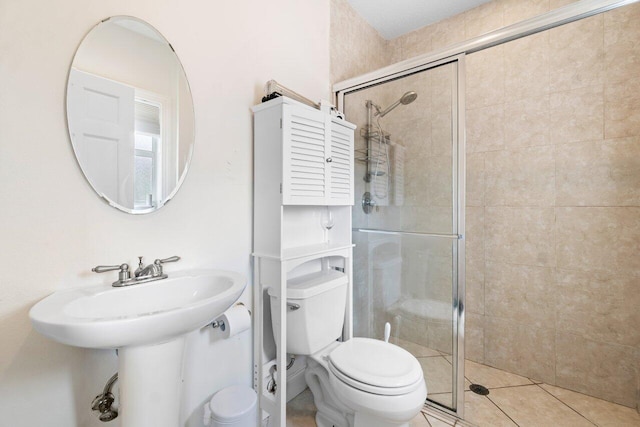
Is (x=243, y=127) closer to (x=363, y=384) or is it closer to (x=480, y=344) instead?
(x=363, y=384)

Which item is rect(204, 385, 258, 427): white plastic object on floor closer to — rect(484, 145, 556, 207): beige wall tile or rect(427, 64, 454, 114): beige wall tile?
rect(427, 64, 454, 114): beige wall tile

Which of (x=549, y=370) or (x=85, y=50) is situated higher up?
(x=85, y=50)

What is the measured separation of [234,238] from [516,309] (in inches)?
79.5

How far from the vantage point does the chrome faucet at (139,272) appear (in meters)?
0.91

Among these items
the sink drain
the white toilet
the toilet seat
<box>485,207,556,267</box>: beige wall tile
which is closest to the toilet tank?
the white toilet

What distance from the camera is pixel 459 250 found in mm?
1485

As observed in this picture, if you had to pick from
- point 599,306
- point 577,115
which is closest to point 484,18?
point 577,115

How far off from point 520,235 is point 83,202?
8.11ft

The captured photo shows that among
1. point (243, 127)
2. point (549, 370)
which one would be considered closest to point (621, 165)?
point (549, 370)

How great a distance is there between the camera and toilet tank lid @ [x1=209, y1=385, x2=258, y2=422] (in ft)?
3.60

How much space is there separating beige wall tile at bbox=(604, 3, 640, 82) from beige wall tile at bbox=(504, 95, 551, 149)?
13.2 inches

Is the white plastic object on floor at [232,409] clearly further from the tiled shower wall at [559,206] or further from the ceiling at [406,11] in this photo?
the ceiling at [406,11]

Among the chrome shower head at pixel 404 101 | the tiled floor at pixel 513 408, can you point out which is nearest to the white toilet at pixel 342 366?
the tiled floor at pixel 513 408

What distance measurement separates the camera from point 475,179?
2.14 meters
